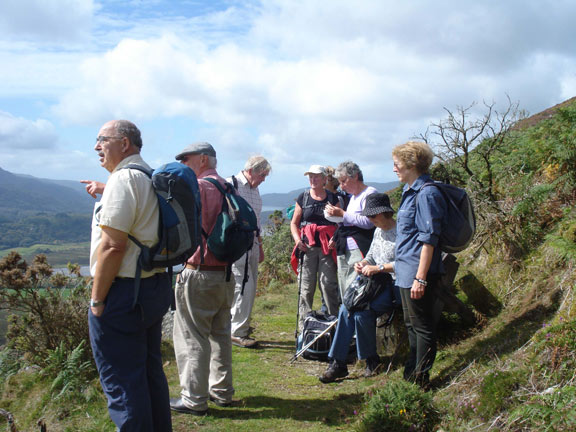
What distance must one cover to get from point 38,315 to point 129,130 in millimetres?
3917

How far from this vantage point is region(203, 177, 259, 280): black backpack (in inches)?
158

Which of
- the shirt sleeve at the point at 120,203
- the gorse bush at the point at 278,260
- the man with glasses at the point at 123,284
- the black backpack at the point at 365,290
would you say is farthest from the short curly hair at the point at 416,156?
the gorse bush at the point at 278,260

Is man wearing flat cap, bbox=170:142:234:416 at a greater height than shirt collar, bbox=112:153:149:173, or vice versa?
shirt collar, bbox=112:153:149:173

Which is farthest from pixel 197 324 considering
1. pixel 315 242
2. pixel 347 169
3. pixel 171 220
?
pixel 347 169

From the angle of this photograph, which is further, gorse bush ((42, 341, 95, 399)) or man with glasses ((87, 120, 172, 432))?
gorse bush ((42, 341, 95, 399))

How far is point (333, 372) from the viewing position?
198 inches

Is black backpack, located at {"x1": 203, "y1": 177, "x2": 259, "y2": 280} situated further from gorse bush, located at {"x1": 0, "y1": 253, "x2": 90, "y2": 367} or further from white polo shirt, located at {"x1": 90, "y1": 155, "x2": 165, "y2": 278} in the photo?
gorse bush, located at {"x1": 0, "y1": 253, "x2": 90, "y2": 367}

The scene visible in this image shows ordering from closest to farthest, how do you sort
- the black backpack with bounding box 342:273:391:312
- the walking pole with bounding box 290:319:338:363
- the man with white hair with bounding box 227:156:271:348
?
the black backpack with bounding box 342:273:391:312 → the walking pole with bounding box 290:319:338:363 → the man with white hair with bounding box 227:156:271:348

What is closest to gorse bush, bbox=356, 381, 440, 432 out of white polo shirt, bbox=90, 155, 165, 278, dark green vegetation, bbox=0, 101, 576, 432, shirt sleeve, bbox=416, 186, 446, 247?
dark green vegetation, bbox=0, 101, 576, 432

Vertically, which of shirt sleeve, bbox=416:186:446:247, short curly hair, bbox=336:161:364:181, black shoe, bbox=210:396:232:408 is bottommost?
black shoe, bbox=210:396:232:408

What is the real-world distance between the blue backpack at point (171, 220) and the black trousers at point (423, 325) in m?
1.87

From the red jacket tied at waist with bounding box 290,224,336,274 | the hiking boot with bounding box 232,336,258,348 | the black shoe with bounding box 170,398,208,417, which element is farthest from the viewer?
the hiking boot with bounding box 232,336,258,348

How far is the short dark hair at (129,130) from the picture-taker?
3.21 metres

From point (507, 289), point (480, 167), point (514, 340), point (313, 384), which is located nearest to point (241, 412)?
point (313, 384)
